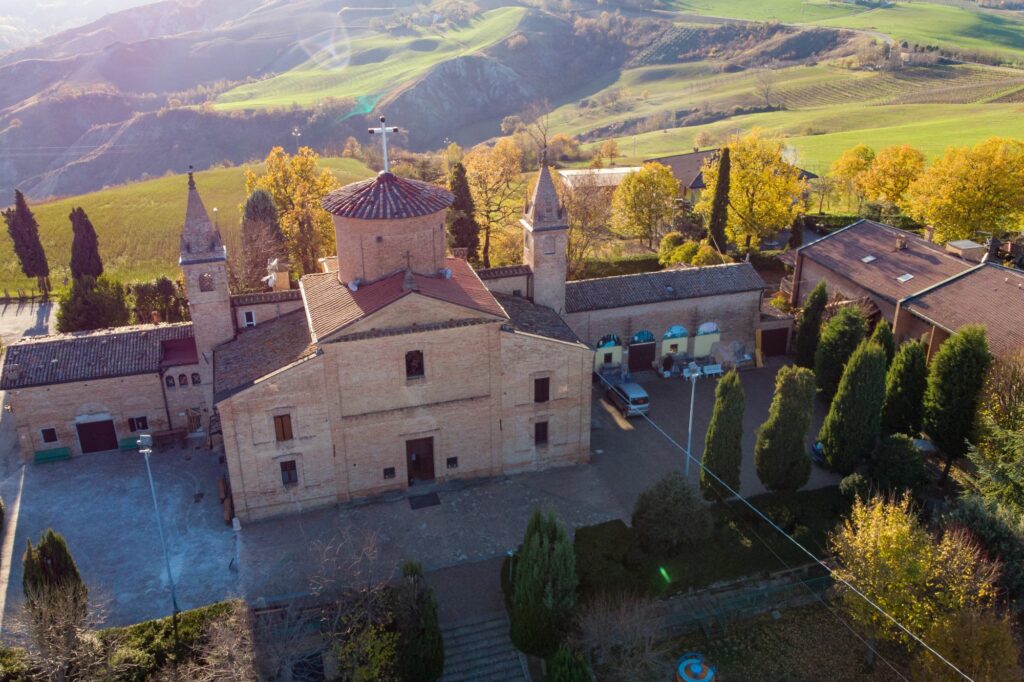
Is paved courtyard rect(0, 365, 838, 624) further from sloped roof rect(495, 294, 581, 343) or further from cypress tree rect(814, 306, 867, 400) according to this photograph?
cypress tree rect(814, 306, 867, 400)

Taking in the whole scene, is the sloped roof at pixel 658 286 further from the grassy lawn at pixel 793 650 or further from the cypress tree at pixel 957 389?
the grassy lawn at pixel 793 650

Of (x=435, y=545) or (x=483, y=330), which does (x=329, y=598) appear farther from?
(x=483, y=330)

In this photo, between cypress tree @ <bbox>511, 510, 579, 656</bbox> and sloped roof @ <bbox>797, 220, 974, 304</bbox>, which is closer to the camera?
cypress tree @ <bbox>511, 510, 579, 656</bbox>

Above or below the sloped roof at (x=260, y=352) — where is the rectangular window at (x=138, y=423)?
below

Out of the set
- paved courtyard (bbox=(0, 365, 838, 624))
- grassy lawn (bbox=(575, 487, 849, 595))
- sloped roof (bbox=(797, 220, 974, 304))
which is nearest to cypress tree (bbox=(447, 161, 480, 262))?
sloped roof (bbox=(797, 220, 974, 304))

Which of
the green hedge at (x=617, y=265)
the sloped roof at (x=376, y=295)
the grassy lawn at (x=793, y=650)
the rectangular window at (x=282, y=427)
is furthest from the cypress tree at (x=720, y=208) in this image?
the rectangular window at (x=282, y=427)
